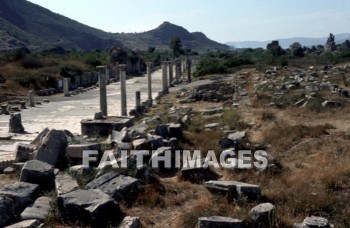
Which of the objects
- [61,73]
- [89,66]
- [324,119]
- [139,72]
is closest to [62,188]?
[324,119]

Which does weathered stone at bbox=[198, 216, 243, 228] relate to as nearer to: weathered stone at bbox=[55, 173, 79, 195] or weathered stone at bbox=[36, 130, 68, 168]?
weathered stone at bbox=[55, 173, 79, 195]

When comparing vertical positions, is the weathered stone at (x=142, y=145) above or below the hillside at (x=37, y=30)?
below

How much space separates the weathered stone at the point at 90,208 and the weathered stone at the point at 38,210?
0.91 feet

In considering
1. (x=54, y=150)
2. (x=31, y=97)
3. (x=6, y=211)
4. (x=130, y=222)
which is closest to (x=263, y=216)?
(x=130, y=222)

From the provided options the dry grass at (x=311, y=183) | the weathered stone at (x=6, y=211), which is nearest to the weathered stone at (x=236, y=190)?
the dry grass at (x=311, y=183)

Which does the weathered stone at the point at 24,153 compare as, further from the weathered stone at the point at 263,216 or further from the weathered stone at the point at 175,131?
the weathered stone at the point at 263,216

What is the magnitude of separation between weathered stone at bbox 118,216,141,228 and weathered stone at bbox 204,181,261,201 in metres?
1.84

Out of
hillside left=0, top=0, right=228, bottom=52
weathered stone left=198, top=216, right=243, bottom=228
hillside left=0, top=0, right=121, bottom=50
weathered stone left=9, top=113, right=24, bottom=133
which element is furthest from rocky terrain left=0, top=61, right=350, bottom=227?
hillside left=0, top=0, right=121, bottom=50

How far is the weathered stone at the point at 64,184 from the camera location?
780 cm

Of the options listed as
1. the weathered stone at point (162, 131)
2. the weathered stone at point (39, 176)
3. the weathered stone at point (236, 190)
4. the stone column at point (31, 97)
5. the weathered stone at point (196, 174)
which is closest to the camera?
the weathered stone at point (236, 190)

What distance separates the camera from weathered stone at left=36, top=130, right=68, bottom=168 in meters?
10.4

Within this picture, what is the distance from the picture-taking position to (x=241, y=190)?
760 centimetres

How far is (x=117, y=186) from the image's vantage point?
307 inches

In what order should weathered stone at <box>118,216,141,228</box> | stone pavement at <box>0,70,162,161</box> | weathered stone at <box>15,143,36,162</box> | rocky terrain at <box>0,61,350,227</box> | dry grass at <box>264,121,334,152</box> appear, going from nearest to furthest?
weathered stone at <box>118,216,141,228</box> < rocky terrain at <box>0,61,350,227</box> < weathered stone at <box>15,143,36,162</box> < dry grass at <box>264,121,334,152</box> < stone pavement at <box>0,70,162,161</box>
